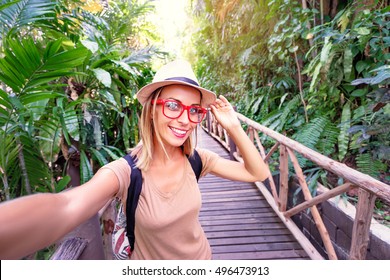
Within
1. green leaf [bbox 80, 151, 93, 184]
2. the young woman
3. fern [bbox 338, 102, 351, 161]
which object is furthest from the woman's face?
fern [bbox 338, 102, 351, 161]

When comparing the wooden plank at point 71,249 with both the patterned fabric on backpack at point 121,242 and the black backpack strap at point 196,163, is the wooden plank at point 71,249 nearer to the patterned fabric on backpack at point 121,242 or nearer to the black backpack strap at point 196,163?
the patterned fabric on backpack at point 121,242

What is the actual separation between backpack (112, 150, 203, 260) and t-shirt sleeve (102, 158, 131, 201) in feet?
0.05

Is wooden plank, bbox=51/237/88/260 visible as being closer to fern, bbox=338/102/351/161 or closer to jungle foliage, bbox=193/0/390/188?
jungle foliage, bbox=193/0/390/188

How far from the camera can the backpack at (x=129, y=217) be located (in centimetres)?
84

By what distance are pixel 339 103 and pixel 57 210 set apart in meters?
3.05

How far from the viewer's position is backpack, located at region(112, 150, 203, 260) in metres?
0.84

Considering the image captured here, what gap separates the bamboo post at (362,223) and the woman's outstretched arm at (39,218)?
48.0 inches

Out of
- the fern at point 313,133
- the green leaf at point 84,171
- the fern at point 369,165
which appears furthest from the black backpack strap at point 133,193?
the fern at point 313,133

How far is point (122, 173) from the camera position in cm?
81

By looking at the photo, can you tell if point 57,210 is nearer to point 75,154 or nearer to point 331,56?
point 75,154

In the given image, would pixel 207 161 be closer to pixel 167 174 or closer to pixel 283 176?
pixel 167 174

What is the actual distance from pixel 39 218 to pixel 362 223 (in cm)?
141

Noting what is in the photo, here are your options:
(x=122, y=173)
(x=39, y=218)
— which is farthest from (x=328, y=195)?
(x=39, y=218)
